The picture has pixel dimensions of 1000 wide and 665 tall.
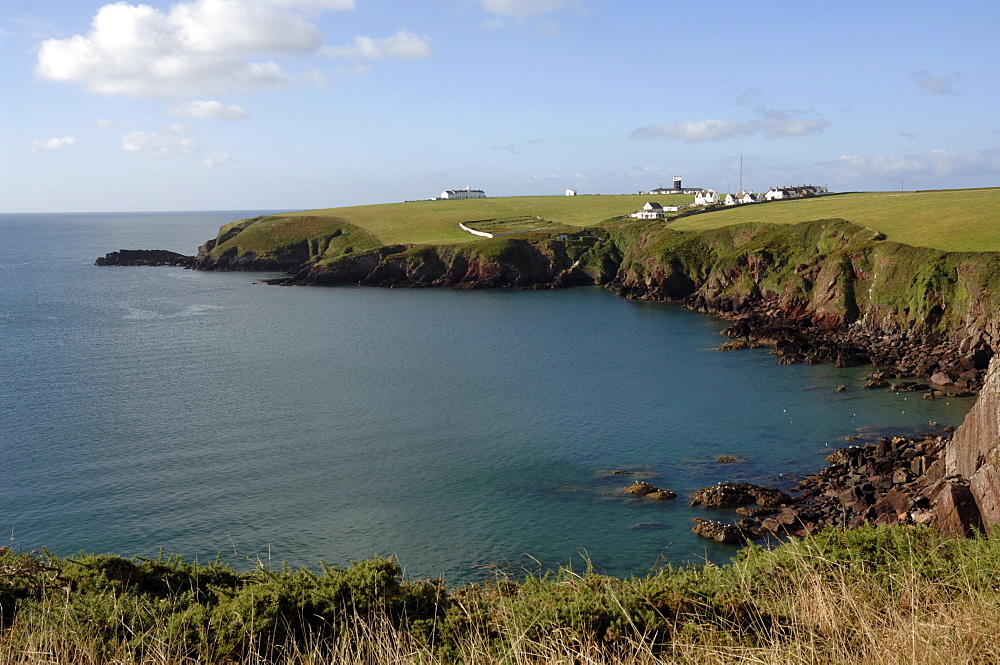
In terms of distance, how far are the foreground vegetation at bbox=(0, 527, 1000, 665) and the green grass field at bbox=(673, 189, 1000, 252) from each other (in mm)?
73357

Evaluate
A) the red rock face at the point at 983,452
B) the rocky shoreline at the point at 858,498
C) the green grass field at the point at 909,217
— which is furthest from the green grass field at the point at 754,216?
the red rock face at the point at 983,452

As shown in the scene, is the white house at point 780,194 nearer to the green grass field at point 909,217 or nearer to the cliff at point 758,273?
the green grass field at point 909,217

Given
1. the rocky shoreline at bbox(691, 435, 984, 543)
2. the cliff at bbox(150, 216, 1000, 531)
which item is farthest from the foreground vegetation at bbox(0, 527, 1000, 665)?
the cliff at bbox(150, 216, 1000, 531)

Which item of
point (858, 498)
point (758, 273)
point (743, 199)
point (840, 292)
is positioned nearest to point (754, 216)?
point (758, 273)

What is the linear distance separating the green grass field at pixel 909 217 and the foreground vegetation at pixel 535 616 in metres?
73.4

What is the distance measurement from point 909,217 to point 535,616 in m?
107

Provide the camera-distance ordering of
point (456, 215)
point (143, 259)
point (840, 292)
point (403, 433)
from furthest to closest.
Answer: point (143, 259) < point (456, 215) < point (840, 292) < point (403, 433)

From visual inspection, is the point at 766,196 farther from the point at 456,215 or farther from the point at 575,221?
the point at 456,215

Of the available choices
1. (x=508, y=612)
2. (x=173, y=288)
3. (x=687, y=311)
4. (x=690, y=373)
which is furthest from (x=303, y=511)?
(x=173, y=288)

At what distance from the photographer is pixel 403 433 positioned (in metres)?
50.1

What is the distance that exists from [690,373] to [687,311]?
3554 cm

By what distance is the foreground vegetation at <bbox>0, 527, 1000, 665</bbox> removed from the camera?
10773mm

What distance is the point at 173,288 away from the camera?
5221 inches

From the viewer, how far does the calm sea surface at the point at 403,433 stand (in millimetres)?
35281
